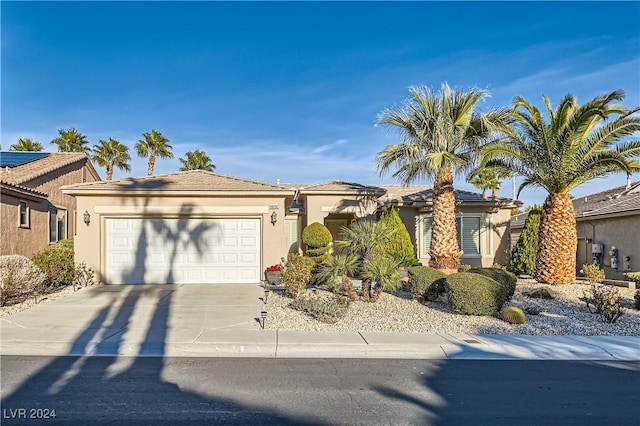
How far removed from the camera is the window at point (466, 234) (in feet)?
64.9

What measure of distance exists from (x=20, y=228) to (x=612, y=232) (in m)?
22.7

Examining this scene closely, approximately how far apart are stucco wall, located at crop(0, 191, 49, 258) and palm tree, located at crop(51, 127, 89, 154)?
14.4 meters

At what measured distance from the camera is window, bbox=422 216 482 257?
64.9ft

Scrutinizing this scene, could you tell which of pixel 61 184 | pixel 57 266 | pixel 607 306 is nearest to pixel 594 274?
pixel 607 306

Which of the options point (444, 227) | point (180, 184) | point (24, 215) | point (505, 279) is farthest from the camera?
point (24, 215)

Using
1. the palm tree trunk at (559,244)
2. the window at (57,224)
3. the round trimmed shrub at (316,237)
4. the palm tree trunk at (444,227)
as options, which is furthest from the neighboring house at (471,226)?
the window at (57,224)

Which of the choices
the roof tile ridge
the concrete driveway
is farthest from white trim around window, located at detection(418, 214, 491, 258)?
the roof tile ridge

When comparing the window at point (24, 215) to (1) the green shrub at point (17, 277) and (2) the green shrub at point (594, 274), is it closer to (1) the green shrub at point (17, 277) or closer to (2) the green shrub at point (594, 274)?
(1) the green shrub at point (17, 277)

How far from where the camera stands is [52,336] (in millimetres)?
8539

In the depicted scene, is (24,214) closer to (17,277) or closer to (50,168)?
(50,168)

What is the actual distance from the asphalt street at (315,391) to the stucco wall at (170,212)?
8.13 metres

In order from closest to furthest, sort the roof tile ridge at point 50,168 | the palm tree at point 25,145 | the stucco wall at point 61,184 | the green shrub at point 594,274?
the green shrub at point 594,274, the roof tile ridge at point 50,168, the stucco wall at point 61,184, the palm tree at point 25,145

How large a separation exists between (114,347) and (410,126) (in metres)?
11.4

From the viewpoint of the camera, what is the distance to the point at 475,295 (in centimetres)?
1038
